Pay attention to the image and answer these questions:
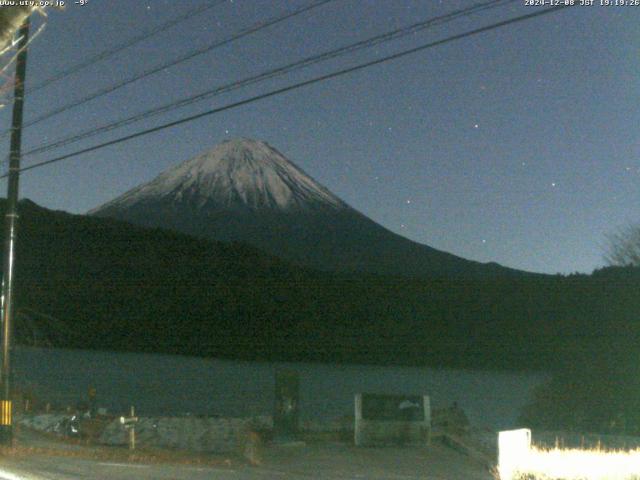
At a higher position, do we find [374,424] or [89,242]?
[89,242]

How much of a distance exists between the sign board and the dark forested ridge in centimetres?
2844

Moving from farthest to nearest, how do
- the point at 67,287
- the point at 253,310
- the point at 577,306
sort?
the point at 253,310 → the point at 67,287 → the point at 577,306

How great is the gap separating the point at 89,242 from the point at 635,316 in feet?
186

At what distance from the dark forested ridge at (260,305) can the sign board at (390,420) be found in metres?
28.4

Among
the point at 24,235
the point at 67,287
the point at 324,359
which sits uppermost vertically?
the point at 24,235

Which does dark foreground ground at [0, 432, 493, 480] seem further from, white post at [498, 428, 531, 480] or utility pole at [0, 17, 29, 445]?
white post at [498, 428, 531, 480]

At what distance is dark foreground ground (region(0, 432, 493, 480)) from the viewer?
12.4 meters

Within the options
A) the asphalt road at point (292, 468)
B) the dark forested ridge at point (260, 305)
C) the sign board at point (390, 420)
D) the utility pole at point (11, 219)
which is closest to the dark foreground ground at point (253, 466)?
the asphalt road at point (292, 468)

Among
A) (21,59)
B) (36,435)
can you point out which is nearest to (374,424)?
(36,435)

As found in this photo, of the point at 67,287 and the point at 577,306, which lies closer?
the point at 577,306

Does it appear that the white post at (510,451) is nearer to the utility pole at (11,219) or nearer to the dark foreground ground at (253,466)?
the dark foreground ground at (253,466)

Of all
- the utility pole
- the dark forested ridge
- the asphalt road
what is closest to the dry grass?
the asphalt road

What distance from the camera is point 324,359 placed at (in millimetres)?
63094

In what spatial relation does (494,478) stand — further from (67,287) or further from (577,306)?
(67,287)
